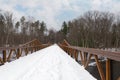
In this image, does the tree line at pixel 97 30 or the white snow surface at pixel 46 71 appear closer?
the white snow surface at pixel 46 71

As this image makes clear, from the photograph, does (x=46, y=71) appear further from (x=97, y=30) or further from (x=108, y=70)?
(x=97, y=30)

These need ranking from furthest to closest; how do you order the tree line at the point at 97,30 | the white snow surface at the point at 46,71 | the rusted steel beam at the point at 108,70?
the tree line at the point at 97,30 < the white snow surface at the point at 46,71 < the rusted steel beam at the point at 108,70

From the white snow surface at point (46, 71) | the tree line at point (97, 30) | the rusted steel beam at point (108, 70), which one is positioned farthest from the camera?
the tree line at point (97, 30)

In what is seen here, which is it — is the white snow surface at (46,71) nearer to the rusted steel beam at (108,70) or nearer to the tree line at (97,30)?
the rusted steel beam at (108,70)

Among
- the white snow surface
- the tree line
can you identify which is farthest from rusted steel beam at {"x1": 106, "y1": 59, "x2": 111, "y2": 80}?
the tree line

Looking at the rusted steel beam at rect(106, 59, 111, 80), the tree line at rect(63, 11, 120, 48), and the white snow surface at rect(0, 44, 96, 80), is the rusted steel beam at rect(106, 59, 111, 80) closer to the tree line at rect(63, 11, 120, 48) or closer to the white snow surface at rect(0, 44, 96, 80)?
the white snow surface at rect(0, 44, 96, 80)

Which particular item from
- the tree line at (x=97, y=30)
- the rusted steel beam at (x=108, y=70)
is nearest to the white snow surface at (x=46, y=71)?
the rusted steel beam at (x=108, y=70)

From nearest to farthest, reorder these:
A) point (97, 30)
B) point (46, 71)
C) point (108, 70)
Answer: point (108, 70) < point (46, 71) < point (97, 30)

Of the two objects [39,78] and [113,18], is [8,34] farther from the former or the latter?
[39,78]

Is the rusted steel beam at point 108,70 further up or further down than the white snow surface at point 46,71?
further up

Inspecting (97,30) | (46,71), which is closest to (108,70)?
(46,71)

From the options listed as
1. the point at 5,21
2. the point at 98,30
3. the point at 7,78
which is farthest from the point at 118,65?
the point at 98,30

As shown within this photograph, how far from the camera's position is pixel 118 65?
4.54 meters

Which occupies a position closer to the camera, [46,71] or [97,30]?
[46,71]
